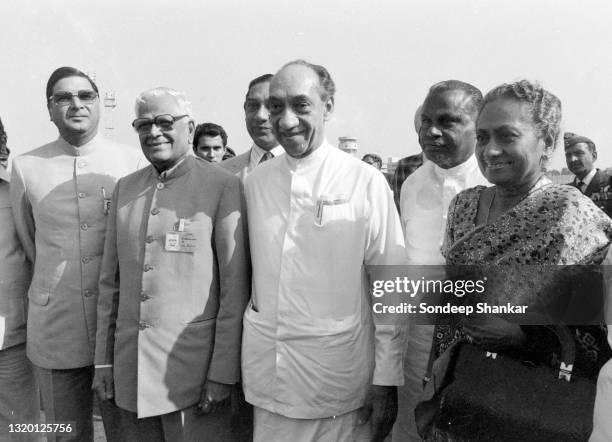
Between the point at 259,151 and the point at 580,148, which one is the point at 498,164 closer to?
the point at 259,151

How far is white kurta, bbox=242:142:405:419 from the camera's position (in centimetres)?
252

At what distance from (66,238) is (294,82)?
1621mm

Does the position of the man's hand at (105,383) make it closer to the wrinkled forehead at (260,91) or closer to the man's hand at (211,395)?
the man's hand at (211,395)

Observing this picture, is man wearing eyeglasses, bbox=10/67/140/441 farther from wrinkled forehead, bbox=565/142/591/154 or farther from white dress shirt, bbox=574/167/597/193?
wrinkled forehead, bbox=565/142/591/154

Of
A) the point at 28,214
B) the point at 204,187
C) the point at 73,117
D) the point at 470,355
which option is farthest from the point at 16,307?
the point at 470,355

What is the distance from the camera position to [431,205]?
3086mm

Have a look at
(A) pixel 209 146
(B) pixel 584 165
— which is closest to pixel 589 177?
(B) pixel 584 165

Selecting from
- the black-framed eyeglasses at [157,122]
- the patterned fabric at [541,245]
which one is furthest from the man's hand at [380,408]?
the black-framed eyeglasses at [157,122]

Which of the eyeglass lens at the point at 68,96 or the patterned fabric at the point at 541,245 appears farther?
the eyeglass lens at the point at 68,96

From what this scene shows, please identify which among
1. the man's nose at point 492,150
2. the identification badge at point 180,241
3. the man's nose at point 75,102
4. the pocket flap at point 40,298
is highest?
the man's nose at point 75,102

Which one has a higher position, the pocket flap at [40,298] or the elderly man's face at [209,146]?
the elderly man's face at [209,146]

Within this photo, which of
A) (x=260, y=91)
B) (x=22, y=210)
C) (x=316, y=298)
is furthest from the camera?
(x=260, y=91)

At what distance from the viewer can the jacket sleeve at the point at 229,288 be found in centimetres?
264

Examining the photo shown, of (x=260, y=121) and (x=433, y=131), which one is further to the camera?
(x=260, y=121)
